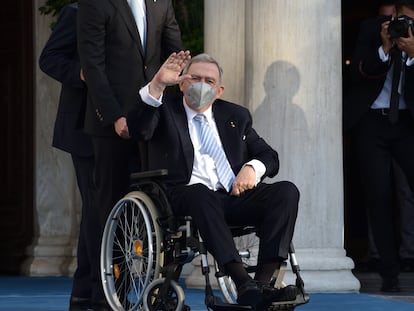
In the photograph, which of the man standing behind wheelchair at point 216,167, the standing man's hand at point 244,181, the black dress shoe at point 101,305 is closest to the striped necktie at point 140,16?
the man standing behind wheelchair at point 216,167

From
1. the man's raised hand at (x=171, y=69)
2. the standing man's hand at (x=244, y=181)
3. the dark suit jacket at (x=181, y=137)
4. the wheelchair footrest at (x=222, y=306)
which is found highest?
the man's raised hand at (x=171, y=69)

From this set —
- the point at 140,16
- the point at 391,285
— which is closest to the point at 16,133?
the point at 391,285

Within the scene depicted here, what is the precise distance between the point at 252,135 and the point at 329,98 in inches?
79.0

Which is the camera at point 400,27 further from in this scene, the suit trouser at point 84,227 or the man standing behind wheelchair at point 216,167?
the suit trouser at point 84,227

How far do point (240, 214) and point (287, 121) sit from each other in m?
2.36

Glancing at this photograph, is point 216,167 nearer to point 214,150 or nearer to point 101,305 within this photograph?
point 214,150

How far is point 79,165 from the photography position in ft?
27.2

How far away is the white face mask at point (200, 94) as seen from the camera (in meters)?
7.57

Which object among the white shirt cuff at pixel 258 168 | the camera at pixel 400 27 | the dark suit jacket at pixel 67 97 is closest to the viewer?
the white shirt cuff at pixel 258 168

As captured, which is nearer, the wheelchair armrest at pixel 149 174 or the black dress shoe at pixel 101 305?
the wheelchair armrest at pixel 149 174

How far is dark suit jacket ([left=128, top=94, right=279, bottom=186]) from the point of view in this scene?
7.44 metres

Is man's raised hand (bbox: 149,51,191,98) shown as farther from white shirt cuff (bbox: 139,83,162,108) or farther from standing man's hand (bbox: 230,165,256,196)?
standing man's hand (bbox: 230,165,256,196)

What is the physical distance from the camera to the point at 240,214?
7406mm

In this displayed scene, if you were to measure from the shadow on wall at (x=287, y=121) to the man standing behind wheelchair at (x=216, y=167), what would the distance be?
6.15 feet
